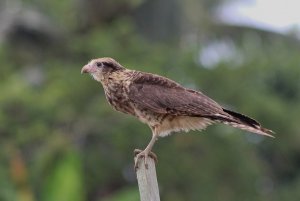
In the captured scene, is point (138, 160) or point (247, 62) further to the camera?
point (247, 62)

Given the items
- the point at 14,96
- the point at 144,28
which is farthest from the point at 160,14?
the point at 14,96

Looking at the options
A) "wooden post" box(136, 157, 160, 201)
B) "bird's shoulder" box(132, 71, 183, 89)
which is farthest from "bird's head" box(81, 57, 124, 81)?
"wooden post" box(136, 157, 160, 201)

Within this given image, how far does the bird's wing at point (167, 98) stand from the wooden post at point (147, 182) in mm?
343

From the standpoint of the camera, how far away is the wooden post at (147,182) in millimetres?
4969

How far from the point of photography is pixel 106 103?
1708 cm

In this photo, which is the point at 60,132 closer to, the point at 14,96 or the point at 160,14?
the point at 14,96

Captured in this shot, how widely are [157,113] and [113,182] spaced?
43.3 feet

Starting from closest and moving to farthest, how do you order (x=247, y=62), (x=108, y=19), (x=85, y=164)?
(x=85, y=164) → (x=247, y=62) → (x=108, y=19)

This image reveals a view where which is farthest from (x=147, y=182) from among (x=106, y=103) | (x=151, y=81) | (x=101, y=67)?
(x=106, y=103)

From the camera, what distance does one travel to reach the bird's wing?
5340 millimetres

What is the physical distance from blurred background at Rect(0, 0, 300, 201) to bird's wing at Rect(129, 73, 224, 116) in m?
8.22

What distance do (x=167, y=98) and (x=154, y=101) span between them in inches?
2.8

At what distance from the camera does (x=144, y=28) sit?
70.7 feet

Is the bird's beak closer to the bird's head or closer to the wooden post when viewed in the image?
the bird's head
